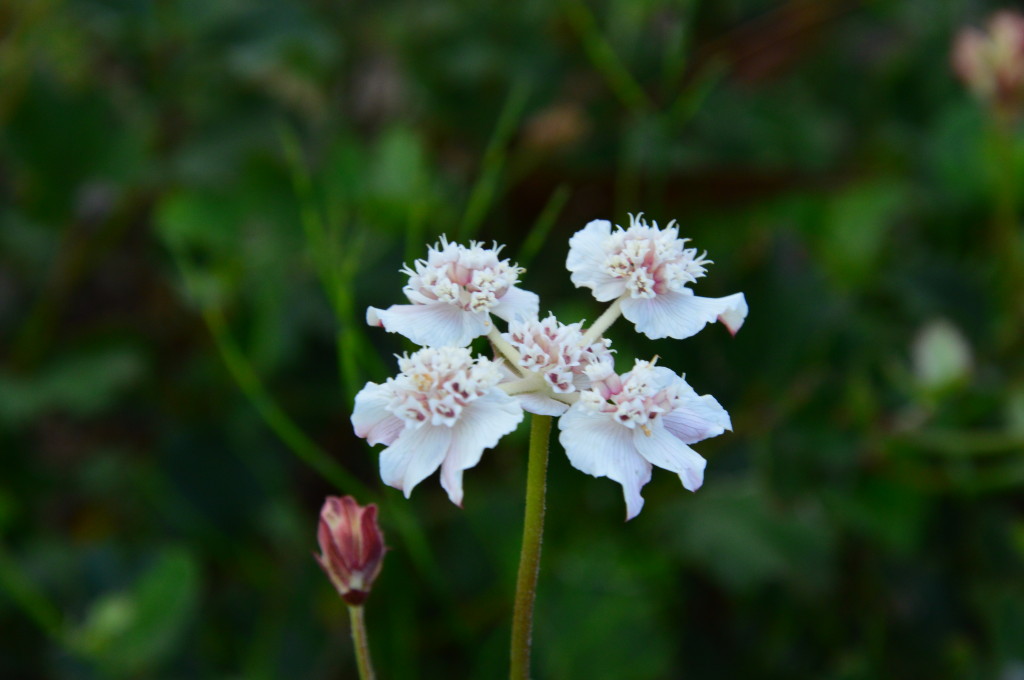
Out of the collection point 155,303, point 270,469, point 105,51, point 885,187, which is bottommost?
point 270,469

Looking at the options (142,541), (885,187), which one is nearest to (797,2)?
(885,187)

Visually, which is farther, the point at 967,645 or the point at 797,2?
the point at 797,2

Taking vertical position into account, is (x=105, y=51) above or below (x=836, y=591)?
above

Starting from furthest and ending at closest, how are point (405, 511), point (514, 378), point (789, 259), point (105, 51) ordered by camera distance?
point (105, 51) → point (789, 259) → point (405, 511) → point (514, 378)

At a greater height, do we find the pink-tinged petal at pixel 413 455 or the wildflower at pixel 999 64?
the wildflower at pixel 999 64

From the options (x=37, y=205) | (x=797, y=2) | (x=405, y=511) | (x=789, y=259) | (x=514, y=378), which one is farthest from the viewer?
(x=797, y=2)

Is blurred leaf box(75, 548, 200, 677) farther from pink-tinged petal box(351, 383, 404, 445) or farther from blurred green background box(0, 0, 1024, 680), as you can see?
pink-tinged petal box(351, 383, 404, 445)

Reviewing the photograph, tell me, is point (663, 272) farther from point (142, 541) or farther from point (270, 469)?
point (142, 541)

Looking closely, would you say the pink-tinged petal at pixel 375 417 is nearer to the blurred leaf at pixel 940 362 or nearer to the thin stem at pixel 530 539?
the thin stem at pixel 530 539

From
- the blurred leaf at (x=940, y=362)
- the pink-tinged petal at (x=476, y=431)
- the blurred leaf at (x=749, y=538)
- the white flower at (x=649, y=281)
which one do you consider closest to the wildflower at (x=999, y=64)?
the blurred leaf at (x=940, y=362)
